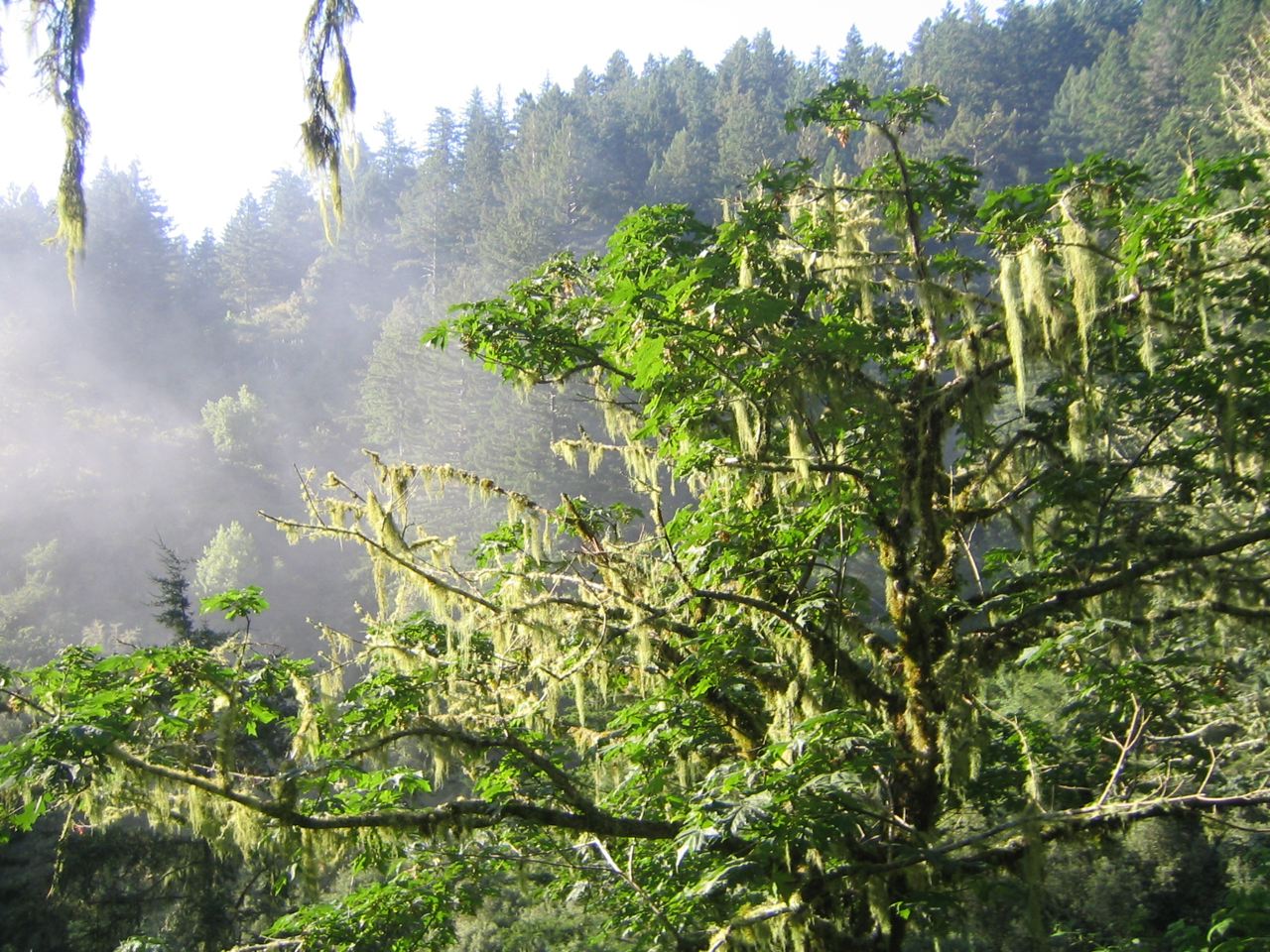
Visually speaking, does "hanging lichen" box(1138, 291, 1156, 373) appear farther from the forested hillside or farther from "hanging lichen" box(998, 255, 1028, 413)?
"hanging lichen" box(998, 255, 1028, 413)

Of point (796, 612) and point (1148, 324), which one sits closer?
point (1148, 324)

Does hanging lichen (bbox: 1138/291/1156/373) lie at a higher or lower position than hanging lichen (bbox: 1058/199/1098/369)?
lower

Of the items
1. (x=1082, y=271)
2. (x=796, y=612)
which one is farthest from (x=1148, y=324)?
(x=796, y=612)

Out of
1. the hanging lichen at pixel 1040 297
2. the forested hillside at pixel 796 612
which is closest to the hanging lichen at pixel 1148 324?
the forested hillside at pixel 796 612

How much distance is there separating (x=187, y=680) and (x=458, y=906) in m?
2.16

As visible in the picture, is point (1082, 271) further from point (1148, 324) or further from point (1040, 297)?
point (1148, 324)

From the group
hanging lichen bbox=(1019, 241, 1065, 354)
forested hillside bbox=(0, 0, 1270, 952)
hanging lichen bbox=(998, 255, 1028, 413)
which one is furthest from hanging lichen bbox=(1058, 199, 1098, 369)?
hanging lichen bbox=(998, 255, 1028, 413)

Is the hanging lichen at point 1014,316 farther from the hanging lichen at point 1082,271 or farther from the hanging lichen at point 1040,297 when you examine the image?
the hanging lichen at point 1082,271

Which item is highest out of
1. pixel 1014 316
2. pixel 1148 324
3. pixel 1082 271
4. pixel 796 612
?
pixel 1082 271

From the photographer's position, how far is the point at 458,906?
550 centimetres

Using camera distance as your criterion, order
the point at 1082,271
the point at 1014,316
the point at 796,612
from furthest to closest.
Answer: the point at 796,612, the point at 1014,316, the point at 1082,271

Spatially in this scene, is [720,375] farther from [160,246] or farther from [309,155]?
[160,246]

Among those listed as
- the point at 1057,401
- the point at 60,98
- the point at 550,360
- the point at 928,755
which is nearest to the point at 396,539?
the point at 550,360

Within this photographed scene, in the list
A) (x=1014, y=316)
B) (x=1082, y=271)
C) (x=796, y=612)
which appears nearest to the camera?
(x=1082, y=271)
